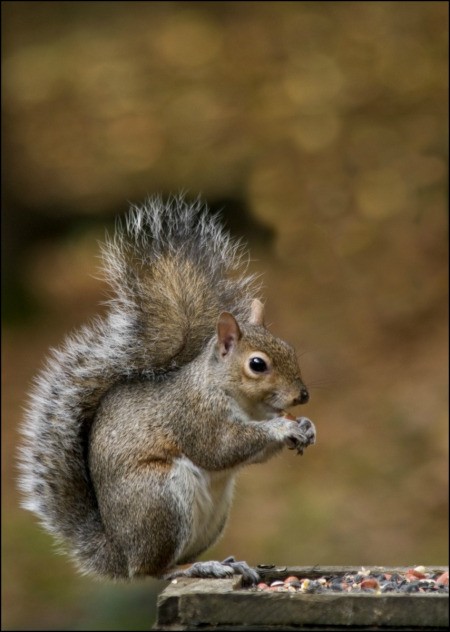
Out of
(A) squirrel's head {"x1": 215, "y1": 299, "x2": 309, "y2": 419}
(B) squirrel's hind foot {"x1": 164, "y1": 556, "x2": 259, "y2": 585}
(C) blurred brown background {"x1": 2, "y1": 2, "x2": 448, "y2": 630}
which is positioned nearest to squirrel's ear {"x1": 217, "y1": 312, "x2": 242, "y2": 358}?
(A) squirrel's head {"x1": 215, "y1": 299, "x2": 309, "y2": 419}

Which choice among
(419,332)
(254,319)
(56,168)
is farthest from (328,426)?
(254,319)

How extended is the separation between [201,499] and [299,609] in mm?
599

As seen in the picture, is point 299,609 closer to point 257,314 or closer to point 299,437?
point 299,437

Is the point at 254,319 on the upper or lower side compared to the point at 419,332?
lower

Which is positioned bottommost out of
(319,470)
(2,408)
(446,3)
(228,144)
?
(319,470)

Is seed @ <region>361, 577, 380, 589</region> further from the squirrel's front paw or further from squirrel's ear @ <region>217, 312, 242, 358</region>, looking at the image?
squirrel's ear @ <region>217, 312, 242, 358</region>

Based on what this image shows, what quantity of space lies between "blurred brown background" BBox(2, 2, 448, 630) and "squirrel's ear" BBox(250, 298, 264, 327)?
2.77m

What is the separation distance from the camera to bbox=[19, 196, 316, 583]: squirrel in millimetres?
2646

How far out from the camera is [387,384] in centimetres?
624

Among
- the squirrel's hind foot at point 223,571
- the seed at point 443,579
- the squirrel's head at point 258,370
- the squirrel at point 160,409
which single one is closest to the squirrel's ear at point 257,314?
the squirrel at point 160,409

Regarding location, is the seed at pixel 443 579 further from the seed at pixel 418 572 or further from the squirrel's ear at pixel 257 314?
the squirrel's ear at pixel 257 314

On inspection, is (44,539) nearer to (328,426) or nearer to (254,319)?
(328,426)

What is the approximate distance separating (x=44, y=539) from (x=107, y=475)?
3.22 m

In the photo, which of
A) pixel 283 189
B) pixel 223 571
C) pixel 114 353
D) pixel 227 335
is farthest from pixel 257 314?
pixel 283 189
